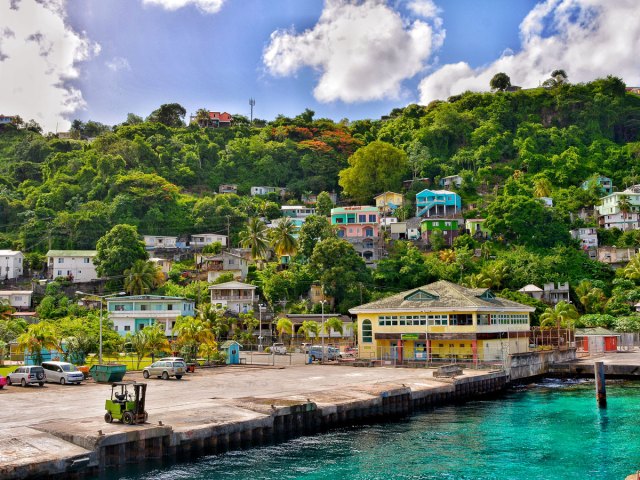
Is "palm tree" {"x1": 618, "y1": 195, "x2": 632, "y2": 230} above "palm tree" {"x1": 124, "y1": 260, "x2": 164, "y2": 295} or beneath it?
above

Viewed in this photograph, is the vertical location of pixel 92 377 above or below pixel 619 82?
below

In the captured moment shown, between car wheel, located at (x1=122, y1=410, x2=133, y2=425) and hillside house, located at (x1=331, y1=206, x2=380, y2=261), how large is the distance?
80.4 metres

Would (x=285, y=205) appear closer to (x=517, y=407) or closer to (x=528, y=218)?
(x=528, y=218)

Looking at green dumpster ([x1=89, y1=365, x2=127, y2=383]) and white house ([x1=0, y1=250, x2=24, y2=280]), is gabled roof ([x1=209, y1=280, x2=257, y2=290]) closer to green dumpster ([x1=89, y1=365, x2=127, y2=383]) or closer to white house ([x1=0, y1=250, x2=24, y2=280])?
→ white house ([x1=0, y1=250, x2=24, y2=280])

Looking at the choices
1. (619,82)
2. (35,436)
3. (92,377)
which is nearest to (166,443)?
(35,436)

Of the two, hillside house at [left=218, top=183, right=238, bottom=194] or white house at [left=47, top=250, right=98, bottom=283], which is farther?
hillside house at [left=218, top=183, right=238, bottom=194]

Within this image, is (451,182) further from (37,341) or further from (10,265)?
(37,341)

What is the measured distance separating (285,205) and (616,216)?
2241 inches

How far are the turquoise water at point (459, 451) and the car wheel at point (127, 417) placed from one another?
2.47 metres

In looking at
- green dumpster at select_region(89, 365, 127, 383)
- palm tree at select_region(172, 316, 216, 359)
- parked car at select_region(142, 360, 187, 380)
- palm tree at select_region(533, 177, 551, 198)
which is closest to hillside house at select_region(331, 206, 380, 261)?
palm tree at select_region(533, 177, 551, 198)

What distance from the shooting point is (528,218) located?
10162 cm

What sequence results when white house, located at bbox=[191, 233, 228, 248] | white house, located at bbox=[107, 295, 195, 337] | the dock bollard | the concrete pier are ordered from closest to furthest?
the concrete pier
the dock bollard
white house, located at bbox=[107, 295, 195, 337]
white house, located at bbox=[191, 233, 228, 248]

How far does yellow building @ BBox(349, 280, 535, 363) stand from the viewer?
56.8 m

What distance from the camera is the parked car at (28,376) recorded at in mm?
42125
